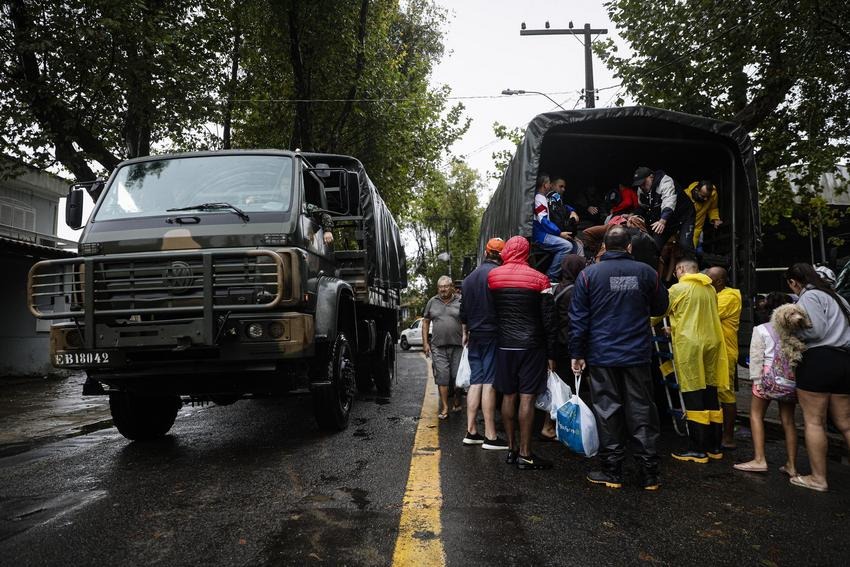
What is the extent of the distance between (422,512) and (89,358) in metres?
3.06

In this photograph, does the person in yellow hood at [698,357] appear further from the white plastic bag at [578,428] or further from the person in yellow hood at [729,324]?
the white plastic bag at [578,428]

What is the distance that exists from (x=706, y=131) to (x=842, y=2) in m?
4.46

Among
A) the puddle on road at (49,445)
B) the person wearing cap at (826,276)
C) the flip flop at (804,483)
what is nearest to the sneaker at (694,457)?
the flip flop at (804,483)

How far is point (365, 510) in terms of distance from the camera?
3.46m

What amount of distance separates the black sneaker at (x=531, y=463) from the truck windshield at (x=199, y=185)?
306cm

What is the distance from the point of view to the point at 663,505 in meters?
3.63

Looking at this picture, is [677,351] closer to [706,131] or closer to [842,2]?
[706,131]

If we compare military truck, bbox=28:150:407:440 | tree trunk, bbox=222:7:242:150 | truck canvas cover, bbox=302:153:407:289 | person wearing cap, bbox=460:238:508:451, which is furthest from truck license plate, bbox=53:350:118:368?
tree trunk, bbox=222:7:242:150

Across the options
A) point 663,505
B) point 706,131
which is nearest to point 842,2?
point 706,131

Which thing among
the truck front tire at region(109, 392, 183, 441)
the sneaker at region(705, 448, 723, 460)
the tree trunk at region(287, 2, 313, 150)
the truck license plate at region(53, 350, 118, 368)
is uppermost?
the tree trunk at region(287, 2, 313, 150)

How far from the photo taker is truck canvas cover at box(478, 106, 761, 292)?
583cm

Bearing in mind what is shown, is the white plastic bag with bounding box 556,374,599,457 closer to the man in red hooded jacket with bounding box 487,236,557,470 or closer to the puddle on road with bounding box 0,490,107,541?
Answer: the man in red hooded jacket with bounding box 487,236,557,470

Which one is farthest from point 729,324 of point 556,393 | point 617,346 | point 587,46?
point 587,46

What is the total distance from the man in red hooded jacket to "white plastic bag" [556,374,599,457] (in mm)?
331
